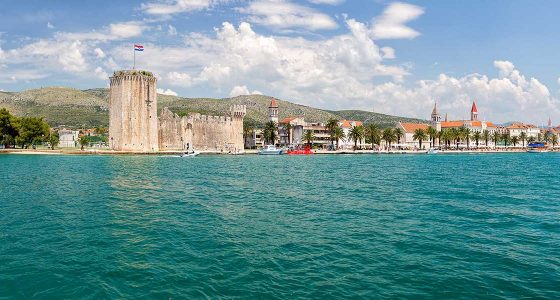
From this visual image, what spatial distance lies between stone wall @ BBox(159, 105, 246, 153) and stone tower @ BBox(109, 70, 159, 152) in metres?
9.57

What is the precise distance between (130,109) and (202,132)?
63.1 feet

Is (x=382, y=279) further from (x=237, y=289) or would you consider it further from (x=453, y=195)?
(x=453, y=195)

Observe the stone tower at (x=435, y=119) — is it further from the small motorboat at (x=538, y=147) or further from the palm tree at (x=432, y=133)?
the small motorboat at (x=538, y=147)

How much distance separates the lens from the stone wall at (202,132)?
85625 mm

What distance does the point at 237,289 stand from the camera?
9289mm

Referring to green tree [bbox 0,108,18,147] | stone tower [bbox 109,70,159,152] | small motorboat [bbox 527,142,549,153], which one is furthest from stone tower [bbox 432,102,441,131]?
green tree [bbox 0,108,18,147]

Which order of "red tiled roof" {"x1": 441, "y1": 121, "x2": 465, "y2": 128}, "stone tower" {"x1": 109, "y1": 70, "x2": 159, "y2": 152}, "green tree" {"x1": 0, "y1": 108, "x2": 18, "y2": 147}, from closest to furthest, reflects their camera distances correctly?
"stone tower" {"x1": 109, "y1": 70, "x2": 159, "y2": 152}
"green tree" {"x1": 0, "y1": 108, "x2": 18, "y2": 147}
"red tiled roof" {"x1": 441, "y1": 121, "x2": 465, "y2": 128}

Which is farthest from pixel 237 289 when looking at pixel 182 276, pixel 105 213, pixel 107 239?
pixel 105 213

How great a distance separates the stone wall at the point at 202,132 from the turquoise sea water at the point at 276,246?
6223 cm

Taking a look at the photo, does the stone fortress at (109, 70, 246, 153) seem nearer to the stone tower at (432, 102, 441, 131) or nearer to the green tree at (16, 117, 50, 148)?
the green tree at (16, 117, 50, 148)

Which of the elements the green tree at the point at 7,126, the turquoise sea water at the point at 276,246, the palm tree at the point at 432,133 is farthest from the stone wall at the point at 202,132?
the turquoise sea water at the point at 276,246

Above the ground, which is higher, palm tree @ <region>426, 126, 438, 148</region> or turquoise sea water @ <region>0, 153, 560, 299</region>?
palm tree @ <region>426, 126, 438, 148</region>

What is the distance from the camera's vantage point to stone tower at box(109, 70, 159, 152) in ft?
241

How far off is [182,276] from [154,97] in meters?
70.4
